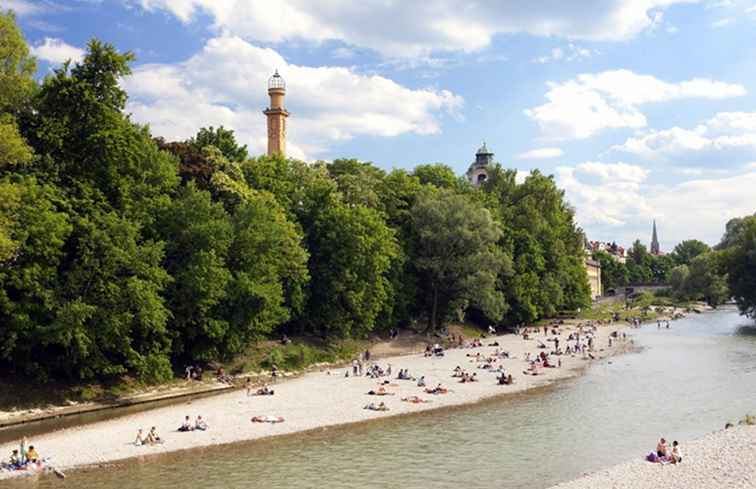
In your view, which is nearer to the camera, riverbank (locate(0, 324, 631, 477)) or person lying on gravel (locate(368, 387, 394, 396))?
riverbank (locate(0, 324, 631, 477))

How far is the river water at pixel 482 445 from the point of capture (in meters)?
28.4

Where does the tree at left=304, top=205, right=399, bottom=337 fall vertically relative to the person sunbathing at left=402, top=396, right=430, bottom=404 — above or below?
above

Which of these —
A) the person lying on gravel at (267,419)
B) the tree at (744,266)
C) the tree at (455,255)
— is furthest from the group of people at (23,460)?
the tree at (744,266)

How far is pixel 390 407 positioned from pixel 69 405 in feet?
61.4

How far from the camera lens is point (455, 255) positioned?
80.0 meters

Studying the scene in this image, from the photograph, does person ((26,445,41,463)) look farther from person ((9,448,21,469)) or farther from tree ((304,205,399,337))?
tree ((304,205,399,337))

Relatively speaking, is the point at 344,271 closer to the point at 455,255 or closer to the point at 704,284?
the point at 455,255

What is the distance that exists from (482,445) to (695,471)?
30.5 ft

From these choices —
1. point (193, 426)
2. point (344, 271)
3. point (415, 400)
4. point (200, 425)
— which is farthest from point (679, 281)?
point (193, 426)

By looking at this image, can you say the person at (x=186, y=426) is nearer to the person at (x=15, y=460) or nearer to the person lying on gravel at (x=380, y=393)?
the person at (x=15, y=460)

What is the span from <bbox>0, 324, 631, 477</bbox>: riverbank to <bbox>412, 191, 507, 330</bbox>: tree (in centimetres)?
1452


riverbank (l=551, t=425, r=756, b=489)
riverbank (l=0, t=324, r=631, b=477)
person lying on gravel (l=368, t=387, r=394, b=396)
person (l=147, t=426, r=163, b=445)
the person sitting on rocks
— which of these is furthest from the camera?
person lying on gravel (l=368, t=387, r=394, b=396)

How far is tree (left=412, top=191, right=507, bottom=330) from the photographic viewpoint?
256 ft

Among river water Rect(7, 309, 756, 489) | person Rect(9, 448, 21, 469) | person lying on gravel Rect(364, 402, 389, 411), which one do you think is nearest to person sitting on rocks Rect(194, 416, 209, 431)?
river water Rect(7, 309, 756, 489)
